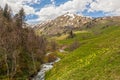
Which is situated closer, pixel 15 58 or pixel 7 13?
pixel 15 58

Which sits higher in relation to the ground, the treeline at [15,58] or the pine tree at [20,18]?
the pine tree at [20,18]

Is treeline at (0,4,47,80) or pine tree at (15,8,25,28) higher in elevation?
pine tree at (15,8,25,28)

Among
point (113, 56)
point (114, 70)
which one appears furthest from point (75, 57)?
point (114, 70)

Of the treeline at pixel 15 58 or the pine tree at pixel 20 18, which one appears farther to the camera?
the pine tree at pixel 20 18

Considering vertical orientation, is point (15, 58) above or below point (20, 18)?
below

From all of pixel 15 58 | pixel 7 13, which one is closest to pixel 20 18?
pixel 7 13

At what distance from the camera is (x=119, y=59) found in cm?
3681

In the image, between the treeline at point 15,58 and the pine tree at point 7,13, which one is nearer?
the treeline at point 15,58

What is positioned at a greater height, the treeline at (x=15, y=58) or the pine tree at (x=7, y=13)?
the pine tree at (x=7, y=13)

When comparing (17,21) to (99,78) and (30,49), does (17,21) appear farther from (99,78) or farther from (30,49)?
(99,78)

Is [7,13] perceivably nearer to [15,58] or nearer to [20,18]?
[20,18]

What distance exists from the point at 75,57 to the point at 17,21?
335 ft

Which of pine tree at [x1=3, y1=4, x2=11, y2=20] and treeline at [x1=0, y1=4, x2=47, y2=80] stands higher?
pine tree at [x1=3, y1=4, x2=11, y2=20]

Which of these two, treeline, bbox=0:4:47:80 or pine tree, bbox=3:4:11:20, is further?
pine tree, bbox=3:4:11:20
